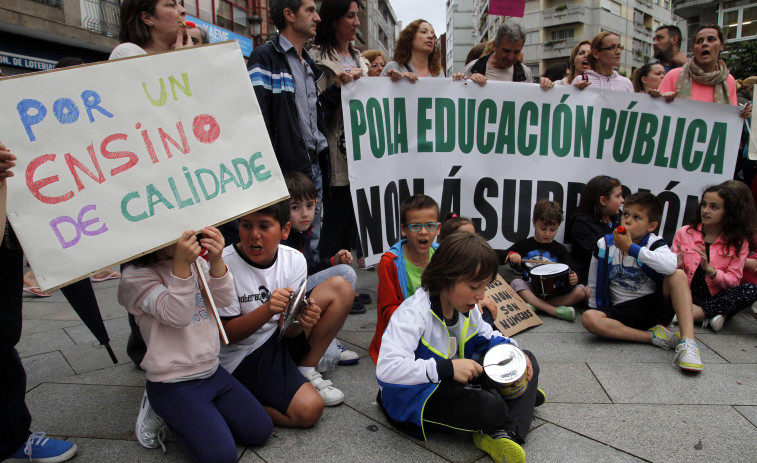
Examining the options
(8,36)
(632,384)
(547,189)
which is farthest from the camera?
(8,36)

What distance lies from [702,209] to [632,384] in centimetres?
169

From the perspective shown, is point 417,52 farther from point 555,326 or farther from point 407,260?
point 555,326

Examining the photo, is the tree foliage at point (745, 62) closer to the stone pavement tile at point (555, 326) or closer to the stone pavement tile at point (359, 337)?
the stone pavement tile at point (555, 326)

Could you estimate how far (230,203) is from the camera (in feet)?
6.55

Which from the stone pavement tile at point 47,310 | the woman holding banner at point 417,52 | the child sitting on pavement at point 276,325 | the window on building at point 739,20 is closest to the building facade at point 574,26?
the window on building at point 739,20

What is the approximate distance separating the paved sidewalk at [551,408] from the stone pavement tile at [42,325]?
253mm

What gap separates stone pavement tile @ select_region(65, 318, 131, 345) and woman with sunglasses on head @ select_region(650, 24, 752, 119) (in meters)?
4.73

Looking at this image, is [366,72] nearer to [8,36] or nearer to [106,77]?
[106,77]

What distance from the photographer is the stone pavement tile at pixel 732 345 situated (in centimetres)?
295

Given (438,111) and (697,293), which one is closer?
(697,293)

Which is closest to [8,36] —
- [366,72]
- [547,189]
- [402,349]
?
[366,72]

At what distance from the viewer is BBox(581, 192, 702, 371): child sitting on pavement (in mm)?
3012

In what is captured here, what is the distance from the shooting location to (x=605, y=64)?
4660 millimetres

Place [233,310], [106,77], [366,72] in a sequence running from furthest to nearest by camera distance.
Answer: [366,72] → [233,310] → [106,77]
